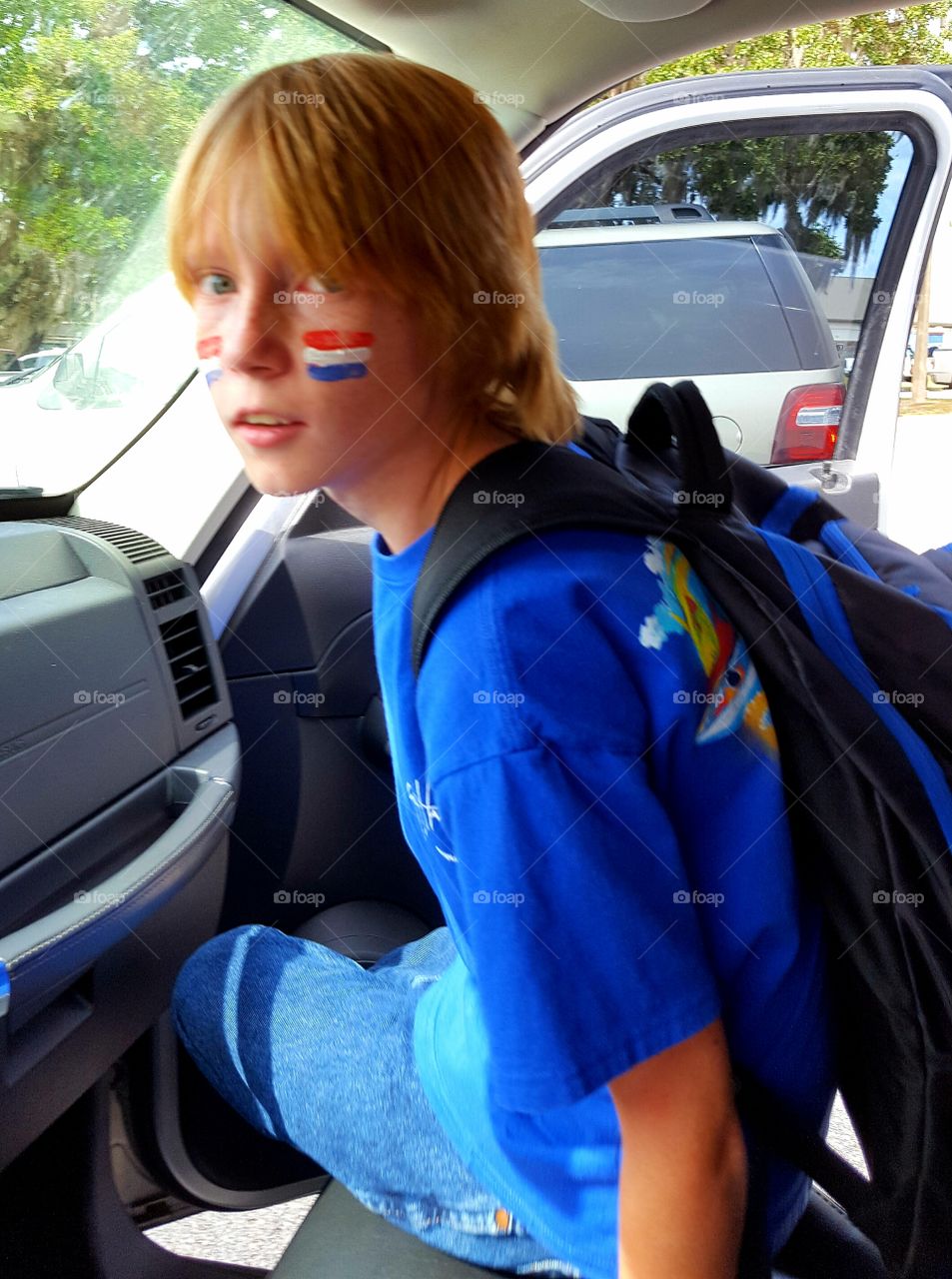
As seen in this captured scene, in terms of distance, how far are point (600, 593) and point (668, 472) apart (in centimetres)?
30

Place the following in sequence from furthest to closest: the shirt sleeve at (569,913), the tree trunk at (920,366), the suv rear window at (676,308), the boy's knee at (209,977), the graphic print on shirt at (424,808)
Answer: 1. the tree trunk at (920,366)
2. the suv rear window at (676,308)
3. the boy's knee at (209,977)
4. the graphic print on shirt at (424,808)
5. the shirt sleeve at (569,913)

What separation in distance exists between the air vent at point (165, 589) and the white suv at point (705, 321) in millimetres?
2199

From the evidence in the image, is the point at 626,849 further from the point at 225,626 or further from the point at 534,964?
the point at 225,626

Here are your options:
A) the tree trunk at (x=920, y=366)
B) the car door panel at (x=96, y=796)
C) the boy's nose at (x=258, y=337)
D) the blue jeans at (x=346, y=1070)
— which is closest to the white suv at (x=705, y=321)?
the car door panel at (x=96, y=796)

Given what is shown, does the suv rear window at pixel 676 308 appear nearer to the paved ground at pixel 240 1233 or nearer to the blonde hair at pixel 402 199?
the paved ground at pixel 240 1233

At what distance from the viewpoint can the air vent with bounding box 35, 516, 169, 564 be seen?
5.71 feet

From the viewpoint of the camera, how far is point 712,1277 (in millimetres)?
791

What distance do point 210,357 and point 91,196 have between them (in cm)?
107

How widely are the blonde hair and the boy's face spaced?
0.02 meters

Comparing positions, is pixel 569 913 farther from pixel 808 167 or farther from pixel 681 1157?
pixel 808 167

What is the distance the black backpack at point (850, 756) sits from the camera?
78cm

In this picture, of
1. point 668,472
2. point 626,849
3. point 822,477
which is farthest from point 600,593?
point 822,477

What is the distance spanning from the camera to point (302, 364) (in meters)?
0.88

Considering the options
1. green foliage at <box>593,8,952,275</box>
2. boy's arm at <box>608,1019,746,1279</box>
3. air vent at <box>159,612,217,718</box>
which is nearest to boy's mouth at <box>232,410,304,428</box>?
boy's arm at <box>608,1019,746,1279</box>
